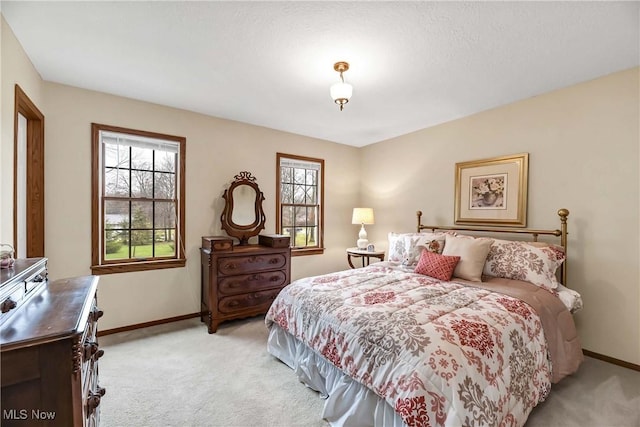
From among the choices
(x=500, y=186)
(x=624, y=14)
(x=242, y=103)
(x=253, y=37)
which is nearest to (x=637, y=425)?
(x=500, y=186)

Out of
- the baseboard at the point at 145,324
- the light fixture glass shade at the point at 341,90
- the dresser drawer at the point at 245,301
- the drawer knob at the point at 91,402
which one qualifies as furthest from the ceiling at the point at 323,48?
the baseboard at the point at 145,324

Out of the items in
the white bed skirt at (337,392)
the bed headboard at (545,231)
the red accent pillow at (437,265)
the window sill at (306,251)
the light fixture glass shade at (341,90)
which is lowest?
the white bed skirt at (337,392)

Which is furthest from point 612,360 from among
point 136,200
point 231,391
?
point 136,200

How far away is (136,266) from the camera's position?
10.3 ft

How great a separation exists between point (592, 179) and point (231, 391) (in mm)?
3552

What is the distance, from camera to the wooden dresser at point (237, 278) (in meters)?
3.16

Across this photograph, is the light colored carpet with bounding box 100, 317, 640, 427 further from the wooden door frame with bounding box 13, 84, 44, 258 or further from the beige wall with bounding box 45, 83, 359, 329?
the wooden door frame with bounding box 13, 84, 44, 258

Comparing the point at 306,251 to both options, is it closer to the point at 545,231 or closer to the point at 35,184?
the point at 545,231

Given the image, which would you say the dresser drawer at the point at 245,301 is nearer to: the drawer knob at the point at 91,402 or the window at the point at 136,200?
the window at the point at 136,200

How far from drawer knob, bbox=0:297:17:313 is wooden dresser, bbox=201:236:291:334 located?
81.7 inches

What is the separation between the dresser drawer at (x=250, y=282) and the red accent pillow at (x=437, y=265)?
1.68 metres

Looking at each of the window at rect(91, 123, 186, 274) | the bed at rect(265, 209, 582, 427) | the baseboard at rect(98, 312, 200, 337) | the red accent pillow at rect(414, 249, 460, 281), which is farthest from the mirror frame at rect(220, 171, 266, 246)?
the red accent pillow at rect(414, 249, 460, 281)

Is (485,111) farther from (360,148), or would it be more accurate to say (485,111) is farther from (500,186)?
(360,148)

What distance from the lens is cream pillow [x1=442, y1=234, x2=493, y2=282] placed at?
2.59 metres
